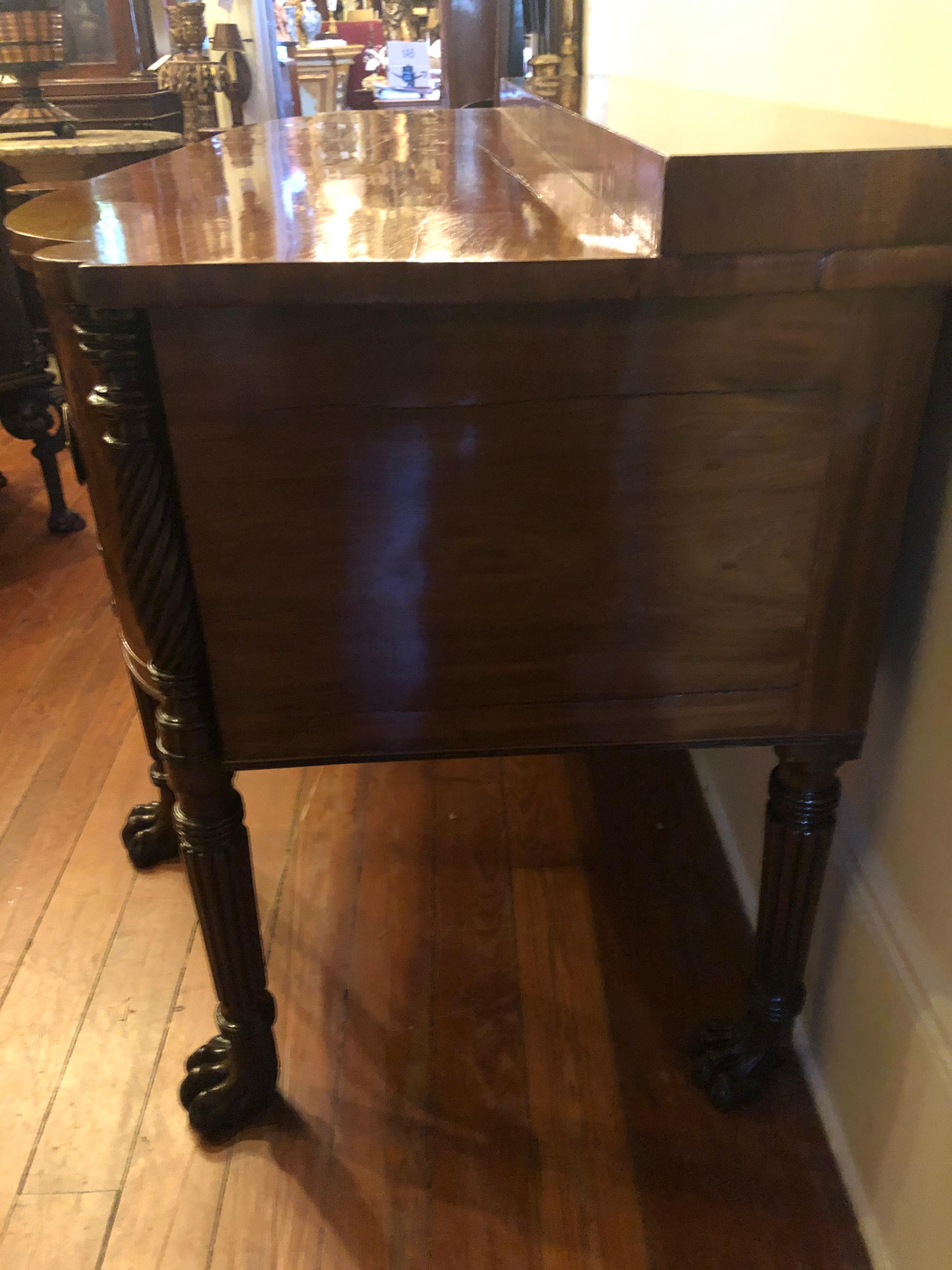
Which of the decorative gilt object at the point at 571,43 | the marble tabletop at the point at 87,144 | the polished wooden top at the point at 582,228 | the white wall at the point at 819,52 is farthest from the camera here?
the marble tabletop at the point at 87,144

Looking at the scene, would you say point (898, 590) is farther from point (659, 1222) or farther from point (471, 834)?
point (471, 834)

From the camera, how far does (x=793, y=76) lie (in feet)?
3.02

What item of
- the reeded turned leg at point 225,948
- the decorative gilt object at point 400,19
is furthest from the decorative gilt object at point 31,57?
the reeded turned leg at point 225,948

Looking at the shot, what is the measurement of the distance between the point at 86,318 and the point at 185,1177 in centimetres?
78

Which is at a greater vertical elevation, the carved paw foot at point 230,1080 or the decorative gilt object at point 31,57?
the decorative gilt object at point 31,57

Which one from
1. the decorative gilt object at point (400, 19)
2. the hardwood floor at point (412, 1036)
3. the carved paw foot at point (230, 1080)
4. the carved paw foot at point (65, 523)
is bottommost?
the carved paw foot at point (65, 523)

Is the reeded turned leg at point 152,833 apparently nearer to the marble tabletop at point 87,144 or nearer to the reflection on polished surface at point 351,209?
the reflection on polished surface at point 351,209

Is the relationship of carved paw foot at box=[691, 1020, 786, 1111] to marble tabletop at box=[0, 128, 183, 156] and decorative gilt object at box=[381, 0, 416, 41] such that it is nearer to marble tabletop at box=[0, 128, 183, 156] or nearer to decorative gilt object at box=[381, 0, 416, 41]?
marble tabletop at box=[0, 128, 183, 156]

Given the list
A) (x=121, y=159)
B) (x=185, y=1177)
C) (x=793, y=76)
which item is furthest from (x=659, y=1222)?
(x=121, y=159)

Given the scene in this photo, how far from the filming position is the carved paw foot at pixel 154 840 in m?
1.29

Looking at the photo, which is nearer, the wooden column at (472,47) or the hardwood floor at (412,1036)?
the hardwood floor at (412,1036)

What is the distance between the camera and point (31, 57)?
2449 millimetres

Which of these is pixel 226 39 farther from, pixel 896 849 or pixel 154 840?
pixel 896 849

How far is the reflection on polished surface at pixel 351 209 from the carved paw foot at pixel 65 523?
1325 mm
